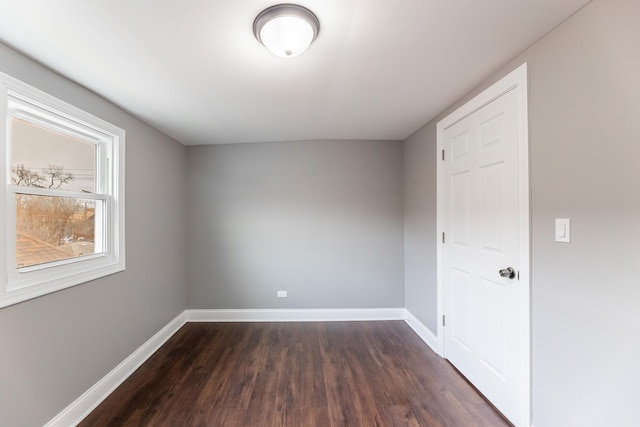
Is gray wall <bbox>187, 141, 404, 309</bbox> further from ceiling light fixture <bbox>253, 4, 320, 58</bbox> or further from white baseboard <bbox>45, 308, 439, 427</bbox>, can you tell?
ceiling light fixture <bbox>253, 4, 320, 58</bbox>

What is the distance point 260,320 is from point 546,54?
361 centimetres

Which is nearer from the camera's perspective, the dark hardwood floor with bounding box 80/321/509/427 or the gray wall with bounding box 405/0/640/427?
the gray wall with bounding box 405/0/640/427

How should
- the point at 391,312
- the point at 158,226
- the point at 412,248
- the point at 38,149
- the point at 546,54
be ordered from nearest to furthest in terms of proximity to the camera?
the point at 546,54 < the point at 38,149 < the point at 158,226 < the point at 412,248 < the point at 391,312

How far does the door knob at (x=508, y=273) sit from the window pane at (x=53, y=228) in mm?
2940

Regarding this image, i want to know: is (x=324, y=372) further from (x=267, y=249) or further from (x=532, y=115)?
(x=532, y=115)

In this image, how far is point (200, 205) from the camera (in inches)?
137

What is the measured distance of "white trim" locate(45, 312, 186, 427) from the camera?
169cm

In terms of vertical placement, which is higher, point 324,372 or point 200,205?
point 200,205

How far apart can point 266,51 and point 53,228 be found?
1825 mm

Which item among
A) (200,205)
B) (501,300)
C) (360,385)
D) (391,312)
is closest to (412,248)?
(391,312)

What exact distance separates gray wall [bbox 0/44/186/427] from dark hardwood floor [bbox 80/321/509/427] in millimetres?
340

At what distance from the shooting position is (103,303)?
205 cm

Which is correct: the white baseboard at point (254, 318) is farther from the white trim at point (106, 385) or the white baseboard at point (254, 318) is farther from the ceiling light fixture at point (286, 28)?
the ceiling light fixture at point (286, 28)

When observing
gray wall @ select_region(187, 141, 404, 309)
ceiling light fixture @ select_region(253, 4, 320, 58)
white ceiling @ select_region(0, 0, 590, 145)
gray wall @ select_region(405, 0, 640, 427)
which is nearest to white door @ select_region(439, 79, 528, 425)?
gray wall @ select_region(405, 0, 640, 427)
